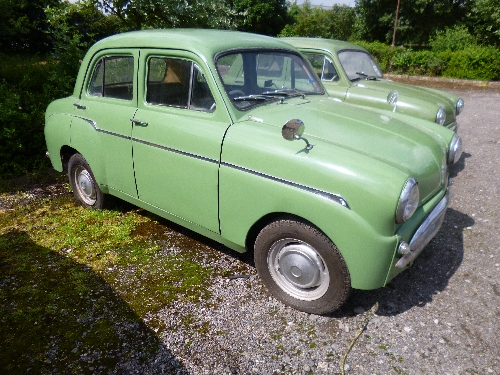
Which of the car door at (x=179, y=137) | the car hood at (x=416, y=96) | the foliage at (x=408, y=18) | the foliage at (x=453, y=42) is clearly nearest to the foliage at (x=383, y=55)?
the foliage at (x=453, y=42)

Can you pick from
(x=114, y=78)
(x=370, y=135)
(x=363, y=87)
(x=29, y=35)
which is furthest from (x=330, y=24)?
(x=370, y=135)

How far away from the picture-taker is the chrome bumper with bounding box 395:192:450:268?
242 centimetres

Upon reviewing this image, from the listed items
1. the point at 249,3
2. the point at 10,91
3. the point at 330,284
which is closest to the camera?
the point at 330,284

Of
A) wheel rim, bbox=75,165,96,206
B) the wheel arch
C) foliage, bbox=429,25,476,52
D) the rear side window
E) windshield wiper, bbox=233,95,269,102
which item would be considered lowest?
wheel rim, bbox=75,165,96,206

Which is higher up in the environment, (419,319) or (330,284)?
(330,284)

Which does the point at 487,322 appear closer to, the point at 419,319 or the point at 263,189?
the point at 419,319

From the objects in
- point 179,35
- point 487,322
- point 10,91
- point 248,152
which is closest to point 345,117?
point 248,152

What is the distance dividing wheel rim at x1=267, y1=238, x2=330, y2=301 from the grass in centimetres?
62

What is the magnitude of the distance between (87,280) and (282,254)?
1.67 m

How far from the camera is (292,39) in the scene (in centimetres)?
631

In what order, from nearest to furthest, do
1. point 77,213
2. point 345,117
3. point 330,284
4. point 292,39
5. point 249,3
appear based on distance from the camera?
point 330,284
point 345,117
point 77,213
point 292,39
point 249,3

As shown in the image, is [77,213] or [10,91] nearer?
[77,213]

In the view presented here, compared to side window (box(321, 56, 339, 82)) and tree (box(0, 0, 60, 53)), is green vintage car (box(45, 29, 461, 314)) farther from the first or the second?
tree (box(0, 0, 60, 53))

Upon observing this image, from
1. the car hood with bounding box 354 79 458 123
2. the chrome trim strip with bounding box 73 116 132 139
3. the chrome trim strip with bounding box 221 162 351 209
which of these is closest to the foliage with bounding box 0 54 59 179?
the chrome trim strip with bounding box 73 116 132 139
